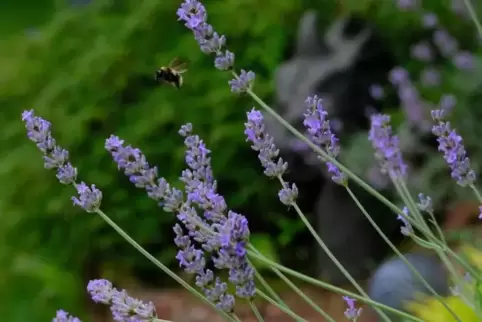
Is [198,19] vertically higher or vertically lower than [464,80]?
lower

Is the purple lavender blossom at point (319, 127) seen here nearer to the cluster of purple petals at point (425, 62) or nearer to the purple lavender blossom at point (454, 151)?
the purple lavender blossom at point (454, 151)

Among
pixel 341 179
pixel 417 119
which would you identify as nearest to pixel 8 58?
pixel 417 119

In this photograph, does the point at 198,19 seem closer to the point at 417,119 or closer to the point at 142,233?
the point at 417,119

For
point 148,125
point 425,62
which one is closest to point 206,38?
point 148,125

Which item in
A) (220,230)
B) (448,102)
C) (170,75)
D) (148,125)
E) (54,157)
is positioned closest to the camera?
(220,230)

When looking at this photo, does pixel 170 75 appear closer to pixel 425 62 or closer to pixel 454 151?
pixel 454 151

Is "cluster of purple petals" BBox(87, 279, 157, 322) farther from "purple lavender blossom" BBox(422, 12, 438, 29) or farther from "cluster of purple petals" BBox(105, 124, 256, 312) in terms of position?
"purple lavender blossom" BBox(422, 12, 438, 29)

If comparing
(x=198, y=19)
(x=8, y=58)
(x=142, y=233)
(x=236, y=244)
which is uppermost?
(x=8, y=58)
